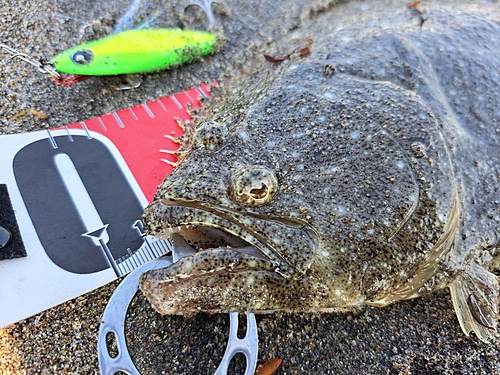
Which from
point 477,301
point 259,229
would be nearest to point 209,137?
point 259,229

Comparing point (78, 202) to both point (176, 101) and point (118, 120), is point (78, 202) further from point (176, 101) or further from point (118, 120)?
point (176, 101)

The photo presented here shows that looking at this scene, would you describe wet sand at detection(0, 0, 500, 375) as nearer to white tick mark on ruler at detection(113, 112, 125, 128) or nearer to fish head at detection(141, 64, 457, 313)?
white tick mark on ruler at detection(113, 112, 125, 128)

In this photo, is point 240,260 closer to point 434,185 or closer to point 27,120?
point 434,185

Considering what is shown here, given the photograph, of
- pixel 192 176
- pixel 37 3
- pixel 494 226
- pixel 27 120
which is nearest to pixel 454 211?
pixel 494 226

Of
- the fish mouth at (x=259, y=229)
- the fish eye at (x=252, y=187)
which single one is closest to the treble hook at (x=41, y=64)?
the fish mouth at (x=259, y=229)

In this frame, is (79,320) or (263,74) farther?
(263,74)

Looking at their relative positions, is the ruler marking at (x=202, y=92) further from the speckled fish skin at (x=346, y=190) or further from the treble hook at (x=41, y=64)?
the treble hook at (x=41, y=64)
